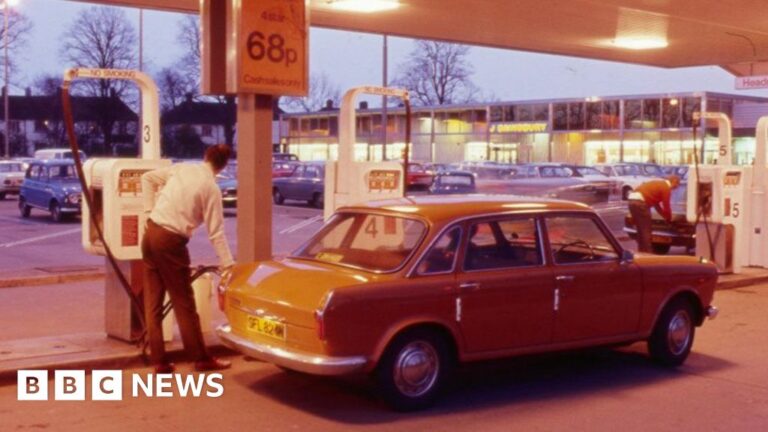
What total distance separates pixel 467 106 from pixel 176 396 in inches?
2217

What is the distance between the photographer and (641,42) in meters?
17.9

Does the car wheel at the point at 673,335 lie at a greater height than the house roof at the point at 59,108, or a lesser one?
lesser

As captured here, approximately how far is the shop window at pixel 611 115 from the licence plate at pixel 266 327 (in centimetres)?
5052

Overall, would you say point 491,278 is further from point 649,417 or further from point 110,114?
point 110,114

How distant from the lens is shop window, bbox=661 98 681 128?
52.2 metres

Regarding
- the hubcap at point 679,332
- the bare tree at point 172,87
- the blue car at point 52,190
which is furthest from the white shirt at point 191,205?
the bare tree at point 172,87

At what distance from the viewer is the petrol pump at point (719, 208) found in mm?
15070

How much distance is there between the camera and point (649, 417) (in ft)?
24.8

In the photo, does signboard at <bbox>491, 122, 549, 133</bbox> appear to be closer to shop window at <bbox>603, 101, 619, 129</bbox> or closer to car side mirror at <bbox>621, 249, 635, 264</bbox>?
shop window at <bbox>603, 101, 619, 129</bbox>

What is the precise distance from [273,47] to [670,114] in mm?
45916

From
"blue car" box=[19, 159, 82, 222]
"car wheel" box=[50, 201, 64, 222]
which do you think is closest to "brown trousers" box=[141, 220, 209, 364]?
"blue car" box=[19, 159, 82, 222]

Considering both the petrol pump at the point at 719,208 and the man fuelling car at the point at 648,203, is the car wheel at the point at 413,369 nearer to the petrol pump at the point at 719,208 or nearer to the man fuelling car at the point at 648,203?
the petrol pump at the point at 719,208

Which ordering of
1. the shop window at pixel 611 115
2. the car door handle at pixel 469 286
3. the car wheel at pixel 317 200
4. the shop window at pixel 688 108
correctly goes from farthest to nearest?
the shop window at pixel 611 115 < the shop window at pixel 688 108 < the car wheel at pixel 317 200 < the car door handle at pixel 469 286

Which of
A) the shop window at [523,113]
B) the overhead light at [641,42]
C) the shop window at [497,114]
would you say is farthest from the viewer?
the shop window at [497,114]
